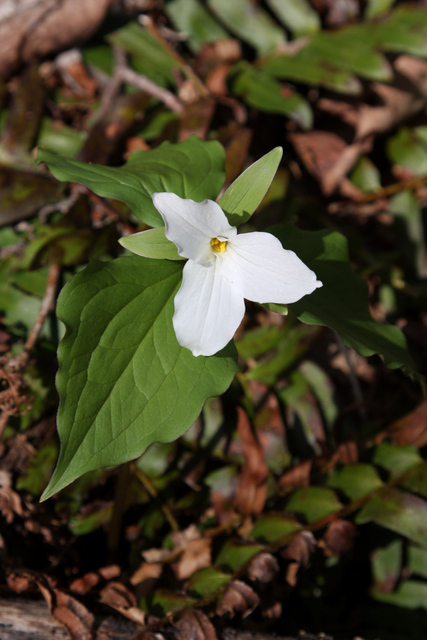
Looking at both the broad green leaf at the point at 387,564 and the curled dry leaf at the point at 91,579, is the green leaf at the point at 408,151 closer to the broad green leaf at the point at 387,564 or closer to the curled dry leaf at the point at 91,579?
the broad green leaf at the point at 387,564

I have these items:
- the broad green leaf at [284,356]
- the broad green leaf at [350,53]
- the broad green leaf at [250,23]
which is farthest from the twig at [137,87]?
the broad green leaf at [284,356]

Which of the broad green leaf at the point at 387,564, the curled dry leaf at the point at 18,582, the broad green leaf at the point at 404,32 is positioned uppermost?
the broad green leaf at the point at 404,32

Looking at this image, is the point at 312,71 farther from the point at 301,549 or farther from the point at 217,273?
the point at 301,549

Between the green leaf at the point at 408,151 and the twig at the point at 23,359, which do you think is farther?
the green leaf at the point at 408,151

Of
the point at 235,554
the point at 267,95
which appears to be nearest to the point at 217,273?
the point at 235,554

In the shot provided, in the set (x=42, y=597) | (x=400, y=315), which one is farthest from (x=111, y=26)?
(x=42, y=597)

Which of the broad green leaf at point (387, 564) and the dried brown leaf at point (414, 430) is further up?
the dried brown leaf at point (414, 430)

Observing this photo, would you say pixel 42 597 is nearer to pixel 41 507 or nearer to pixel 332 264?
pixel 41 507
